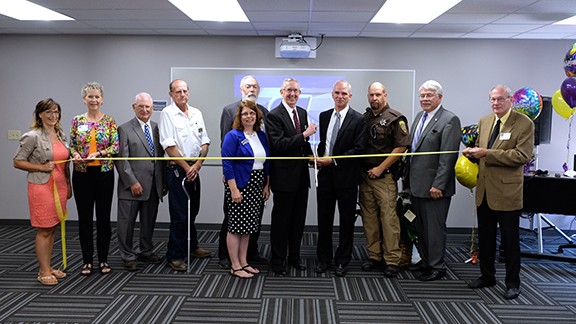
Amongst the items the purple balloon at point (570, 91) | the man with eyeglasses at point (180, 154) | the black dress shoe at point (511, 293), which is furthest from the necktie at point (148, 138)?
the purple balloon at point (570, 91)

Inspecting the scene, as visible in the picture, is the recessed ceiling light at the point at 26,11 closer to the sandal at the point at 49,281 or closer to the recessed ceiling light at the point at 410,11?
the sandal at the point at 49,281

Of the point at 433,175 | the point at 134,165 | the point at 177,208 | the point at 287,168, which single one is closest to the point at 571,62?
the point at 433,175

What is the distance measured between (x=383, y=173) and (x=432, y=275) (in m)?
0.97

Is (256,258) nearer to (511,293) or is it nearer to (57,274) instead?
(57,274)

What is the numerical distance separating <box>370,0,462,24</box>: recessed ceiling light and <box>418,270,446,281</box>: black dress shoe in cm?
246

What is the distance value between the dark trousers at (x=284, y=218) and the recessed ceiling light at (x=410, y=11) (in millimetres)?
2077

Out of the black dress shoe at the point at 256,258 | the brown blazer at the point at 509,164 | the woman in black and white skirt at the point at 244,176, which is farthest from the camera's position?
the black dress shoe at the point at 256,258

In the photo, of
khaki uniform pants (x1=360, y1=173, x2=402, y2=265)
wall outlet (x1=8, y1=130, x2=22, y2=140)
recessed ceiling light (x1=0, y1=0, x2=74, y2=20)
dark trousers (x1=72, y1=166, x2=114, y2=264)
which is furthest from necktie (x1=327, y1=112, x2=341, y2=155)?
wall outlet (x1=8, y1=130, x2=22, y2=140)

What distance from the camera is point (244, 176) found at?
A: 326 centimetres

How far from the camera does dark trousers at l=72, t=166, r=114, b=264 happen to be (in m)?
3.32

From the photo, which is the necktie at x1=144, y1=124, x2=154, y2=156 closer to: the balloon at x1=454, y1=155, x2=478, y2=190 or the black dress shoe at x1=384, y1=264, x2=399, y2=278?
the black dress shoe at x1=384, y1=264, x2=399, y2=278

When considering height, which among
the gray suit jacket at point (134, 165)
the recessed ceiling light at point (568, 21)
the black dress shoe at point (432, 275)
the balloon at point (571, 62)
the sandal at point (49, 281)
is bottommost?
the sandal at point (49, 281)

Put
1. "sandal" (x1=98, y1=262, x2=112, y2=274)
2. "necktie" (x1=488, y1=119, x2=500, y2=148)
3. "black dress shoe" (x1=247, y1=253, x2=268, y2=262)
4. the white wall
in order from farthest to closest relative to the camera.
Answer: the white wall, "black dress shoe" (x1=247, y1=253, x2=268, y2=262), "sandal" (x1=98, y1=262, x2=112, y2=274), "necktie" (x1=488, y1=119, x2=500, y2=148)

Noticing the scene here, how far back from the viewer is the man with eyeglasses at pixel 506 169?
2.97m
